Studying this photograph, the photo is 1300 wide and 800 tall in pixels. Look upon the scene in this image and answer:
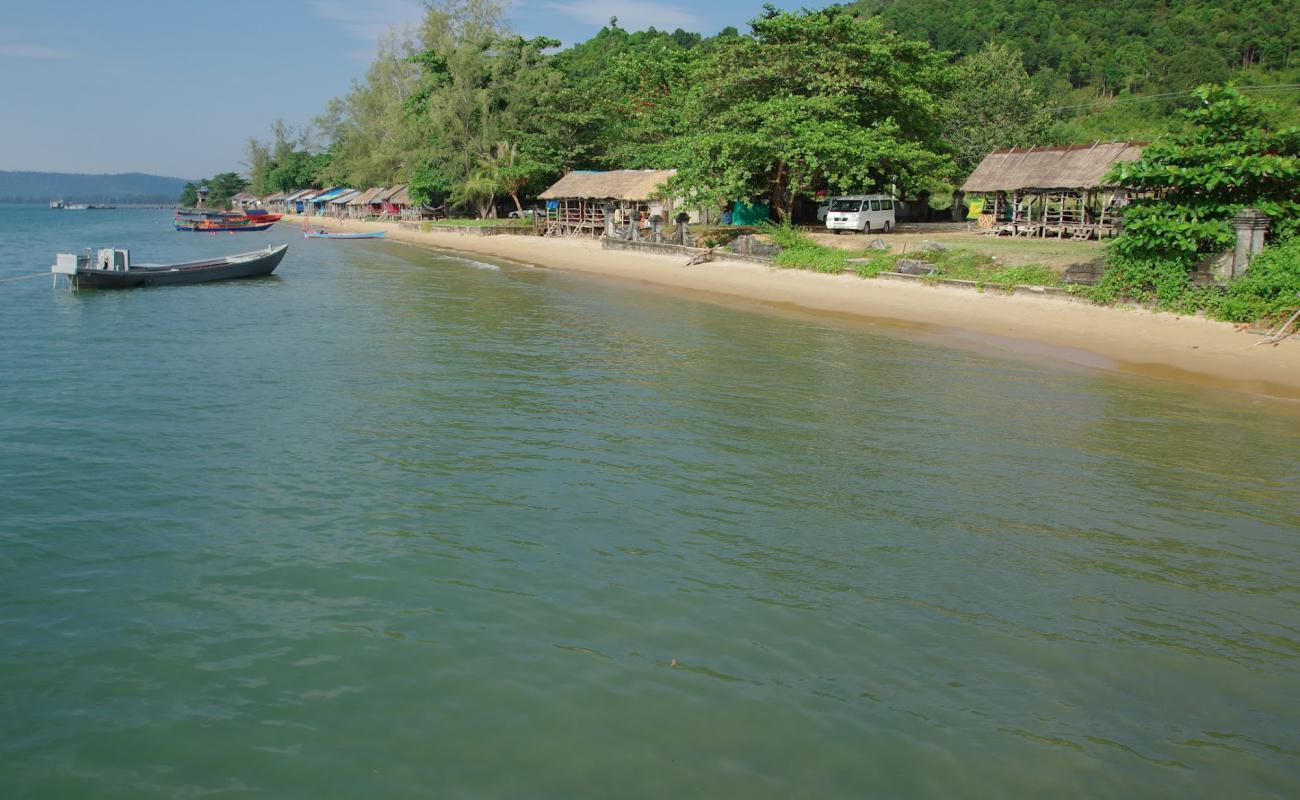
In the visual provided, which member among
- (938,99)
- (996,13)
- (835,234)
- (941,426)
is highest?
(996,13)

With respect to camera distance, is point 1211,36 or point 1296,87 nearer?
point 1296,87

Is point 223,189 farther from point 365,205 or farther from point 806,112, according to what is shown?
point 806,112

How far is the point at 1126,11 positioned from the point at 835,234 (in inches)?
2552

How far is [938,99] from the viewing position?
36438 millimetres

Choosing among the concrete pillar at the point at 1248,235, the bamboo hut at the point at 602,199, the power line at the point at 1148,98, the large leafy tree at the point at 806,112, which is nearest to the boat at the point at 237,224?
the bamboo hut at the point at 602,199

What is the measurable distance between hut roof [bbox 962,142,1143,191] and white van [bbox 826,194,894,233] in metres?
3.11

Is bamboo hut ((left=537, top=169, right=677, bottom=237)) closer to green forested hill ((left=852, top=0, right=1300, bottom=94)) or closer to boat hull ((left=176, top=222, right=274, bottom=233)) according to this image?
boat hull ((left=176, top=222, right=274, bottom=233))

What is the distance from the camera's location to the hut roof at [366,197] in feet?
252

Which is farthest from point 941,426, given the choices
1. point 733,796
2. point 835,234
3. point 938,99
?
point 938,99

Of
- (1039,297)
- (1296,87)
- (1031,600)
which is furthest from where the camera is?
(1296,87)

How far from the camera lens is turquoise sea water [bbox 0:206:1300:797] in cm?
516

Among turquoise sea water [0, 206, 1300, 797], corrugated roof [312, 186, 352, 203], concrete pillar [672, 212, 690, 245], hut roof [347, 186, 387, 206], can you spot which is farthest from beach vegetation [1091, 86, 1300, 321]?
corrugated roof [312, 186, 352, 203]

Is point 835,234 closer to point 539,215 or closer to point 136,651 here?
point 539,215

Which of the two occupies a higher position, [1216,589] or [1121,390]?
[1121,390]
